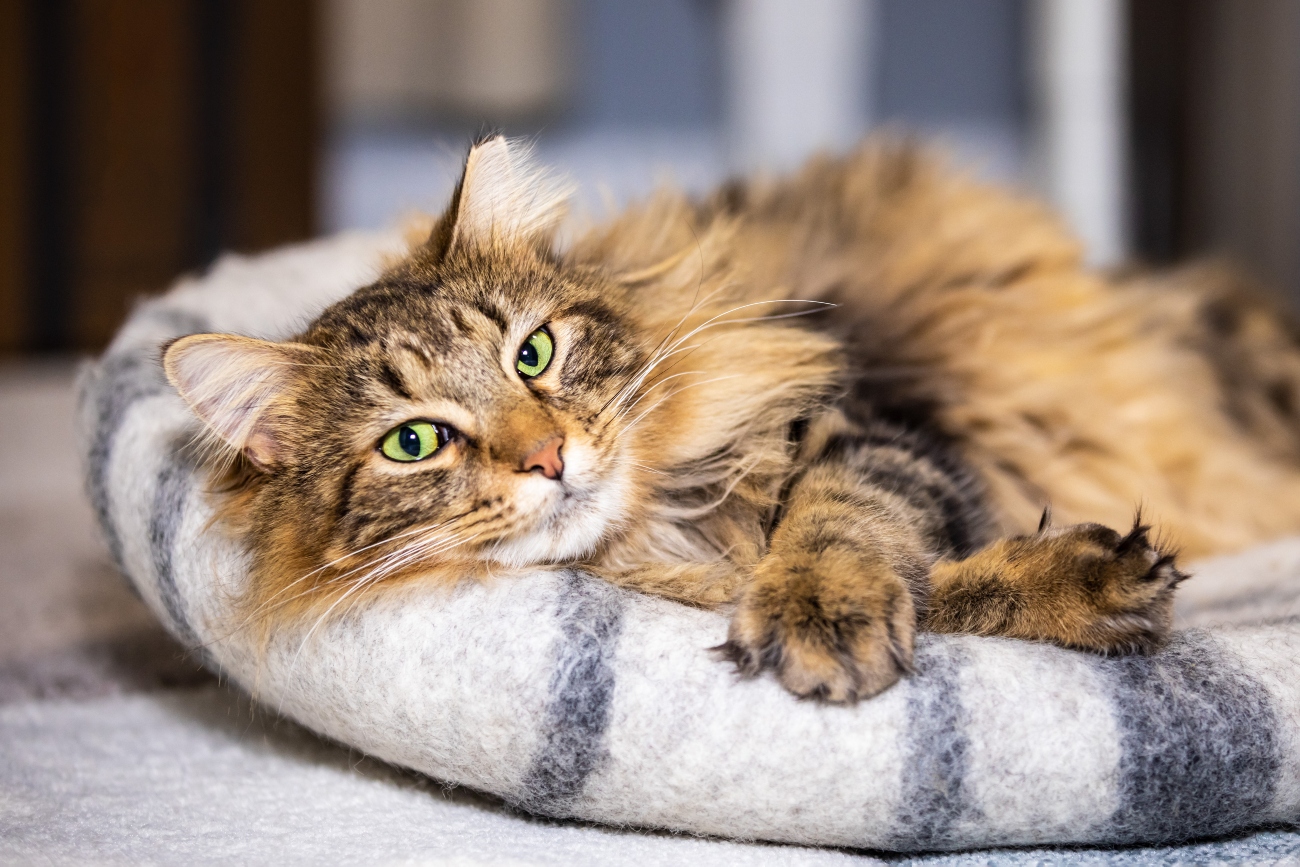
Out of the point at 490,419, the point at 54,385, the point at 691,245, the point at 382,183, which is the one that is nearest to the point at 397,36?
the point at 382,183

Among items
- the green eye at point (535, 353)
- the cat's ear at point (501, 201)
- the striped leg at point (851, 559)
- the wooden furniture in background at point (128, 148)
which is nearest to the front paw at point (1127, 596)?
the striped leg at point (851, 559)

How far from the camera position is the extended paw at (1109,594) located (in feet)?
3.11

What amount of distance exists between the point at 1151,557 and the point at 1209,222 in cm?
291

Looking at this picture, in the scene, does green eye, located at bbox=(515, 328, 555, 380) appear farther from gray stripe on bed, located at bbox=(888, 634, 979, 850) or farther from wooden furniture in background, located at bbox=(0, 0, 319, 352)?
wooden furniture in background, located at bbox=(0, 0, 319, 352)

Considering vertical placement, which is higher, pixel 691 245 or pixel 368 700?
pixel 691 245

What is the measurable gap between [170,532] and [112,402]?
26cm

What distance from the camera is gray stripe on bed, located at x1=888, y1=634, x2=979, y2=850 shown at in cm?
86

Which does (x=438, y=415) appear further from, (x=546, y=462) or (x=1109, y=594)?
(x=1109, y=594)

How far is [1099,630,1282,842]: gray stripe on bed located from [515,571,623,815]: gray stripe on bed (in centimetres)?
43

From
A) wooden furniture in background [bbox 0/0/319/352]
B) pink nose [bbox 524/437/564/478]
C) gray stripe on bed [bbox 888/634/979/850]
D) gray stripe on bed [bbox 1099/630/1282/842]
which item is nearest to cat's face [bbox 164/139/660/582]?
pink nose [bbox 524/437/564/478]

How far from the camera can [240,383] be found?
43.9 inches

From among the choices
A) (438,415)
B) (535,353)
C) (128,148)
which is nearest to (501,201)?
(535,353)

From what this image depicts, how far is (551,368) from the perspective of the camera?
1.14 metres

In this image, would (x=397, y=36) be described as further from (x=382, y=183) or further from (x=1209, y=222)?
(x=1209, y=222)
